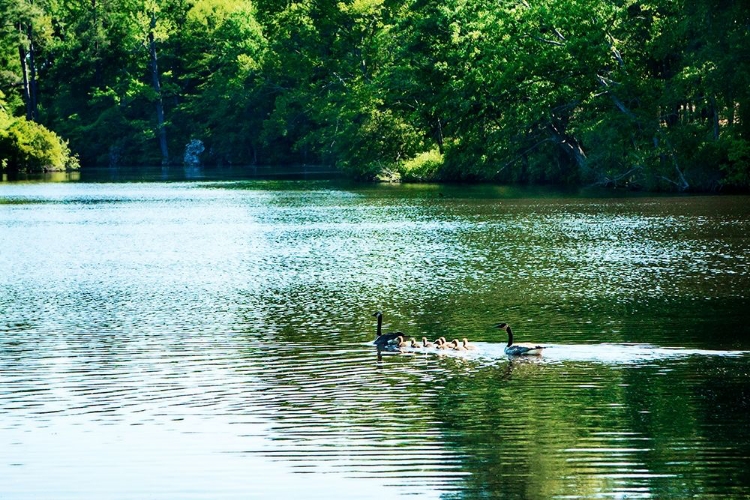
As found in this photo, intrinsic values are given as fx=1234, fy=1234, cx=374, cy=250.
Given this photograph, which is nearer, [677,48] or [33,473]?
[33,473]

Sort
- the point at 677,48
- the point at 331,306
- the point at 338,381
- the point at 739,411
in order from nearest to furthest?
the point at 739,411 < the point at 338,381 < the point at 331,306 < the point at 677,48

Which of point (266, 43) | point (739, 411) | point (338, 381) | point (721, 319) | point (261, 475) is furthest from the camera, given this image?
point (266, 43)

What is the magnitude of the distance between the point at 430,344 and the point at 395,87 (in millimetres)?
58242

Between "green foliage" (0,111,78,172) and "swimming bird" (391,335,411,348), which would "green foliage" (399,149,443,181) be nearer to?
"green foliage" (0,111,78,172)

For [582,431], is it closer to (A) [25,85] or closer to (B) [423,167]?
(B) [423,167]

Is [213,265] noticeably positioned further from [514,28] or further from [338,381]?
[514,28]

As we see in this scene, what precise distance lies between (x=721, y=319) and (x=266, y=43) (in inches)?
3816

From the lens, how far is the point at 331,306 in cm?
2605

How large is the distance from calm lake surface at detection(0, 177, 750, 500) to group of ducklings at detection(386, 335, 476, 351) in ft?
1.15

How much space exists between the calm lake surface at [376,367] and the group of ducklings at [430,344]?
351 mm

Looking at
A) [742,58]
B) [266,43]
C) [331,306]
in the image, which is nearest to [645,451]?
[331,306]

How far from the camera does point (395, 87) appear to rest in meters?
77.3

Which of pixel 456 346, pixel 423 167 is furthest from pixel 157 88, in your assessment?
pixel 456 346

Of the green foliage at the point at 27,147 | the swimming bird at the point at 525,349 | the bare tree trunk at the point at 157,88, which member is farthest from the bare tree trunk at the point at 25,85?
the swimming bird at the point at 525,349
